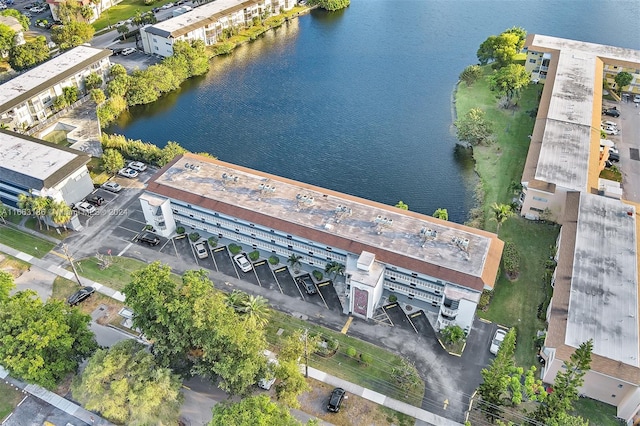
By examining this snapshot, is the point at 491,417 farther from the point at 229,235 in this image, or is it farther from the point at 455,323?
the point at 229,235

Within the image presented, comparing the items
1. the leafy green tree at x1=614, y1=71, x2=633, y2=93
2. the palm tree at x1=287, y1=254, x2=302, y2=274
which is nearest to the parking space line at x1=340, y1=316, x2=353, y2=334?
the palm tree at x1=287, y1=254, x2=302, y2=274

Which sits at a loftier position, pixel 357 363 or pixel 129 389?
pixel 129 389

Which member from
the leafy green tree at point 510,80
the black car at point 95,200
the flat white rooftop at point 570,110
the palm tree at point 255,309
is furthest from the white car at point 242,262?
the leafy green tree at point 510,80

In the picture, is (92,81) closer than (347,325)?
No

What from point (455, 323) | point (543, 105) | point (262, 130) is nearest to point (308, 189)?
point (455, 323)

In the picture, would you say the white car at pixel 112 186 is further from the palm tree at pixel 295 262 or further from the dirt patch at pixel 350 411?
the dirt patch at pixel 350 411

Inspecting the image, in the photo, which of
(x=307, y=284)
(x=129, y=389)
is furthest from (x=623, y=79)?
(x=129, y=389)

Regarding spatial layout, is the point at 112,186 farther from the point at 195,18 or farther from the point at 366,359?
the point at 195,18
